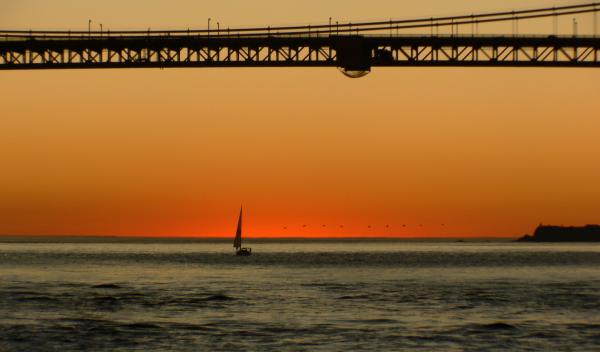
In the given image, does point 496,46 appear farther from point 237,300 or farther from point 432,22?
point 237,300

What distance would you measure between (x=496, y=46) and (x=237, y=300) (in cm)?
3249

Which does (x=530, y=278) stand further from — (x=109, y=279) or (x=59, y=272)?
(x=59, y=272)

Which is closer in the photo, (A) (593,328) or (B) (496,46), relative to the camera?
(A) (593,328)

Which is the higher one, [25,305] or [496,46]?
[496,46]

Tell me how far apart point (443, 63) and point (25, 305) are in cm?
3788

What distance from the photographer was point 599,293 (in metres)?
73.3

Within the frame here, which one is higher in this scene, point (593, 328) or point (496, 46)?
point (496, 46)

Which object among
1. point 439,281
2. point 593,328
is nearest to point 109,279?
point 439,281

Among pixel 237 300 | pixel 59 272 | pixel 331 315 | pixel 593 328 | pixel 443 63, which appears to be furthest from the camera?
pixel 59 272

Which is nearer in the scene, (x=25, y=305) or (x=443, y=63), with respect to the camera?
(x=25, y=305)

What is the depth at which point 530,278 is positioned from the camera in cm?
9688

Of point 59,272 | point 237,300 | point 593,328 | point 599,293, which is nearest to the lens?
point 593,328

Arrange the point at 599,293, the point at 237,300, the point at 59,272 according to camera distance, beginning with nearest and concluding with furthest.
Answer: the point at 237,300 < the point at 599,293 < the point at 59,272

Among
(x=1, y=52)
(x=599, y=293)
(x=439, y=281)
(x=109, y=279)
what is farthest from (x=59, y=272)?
(x=599, y=293)
